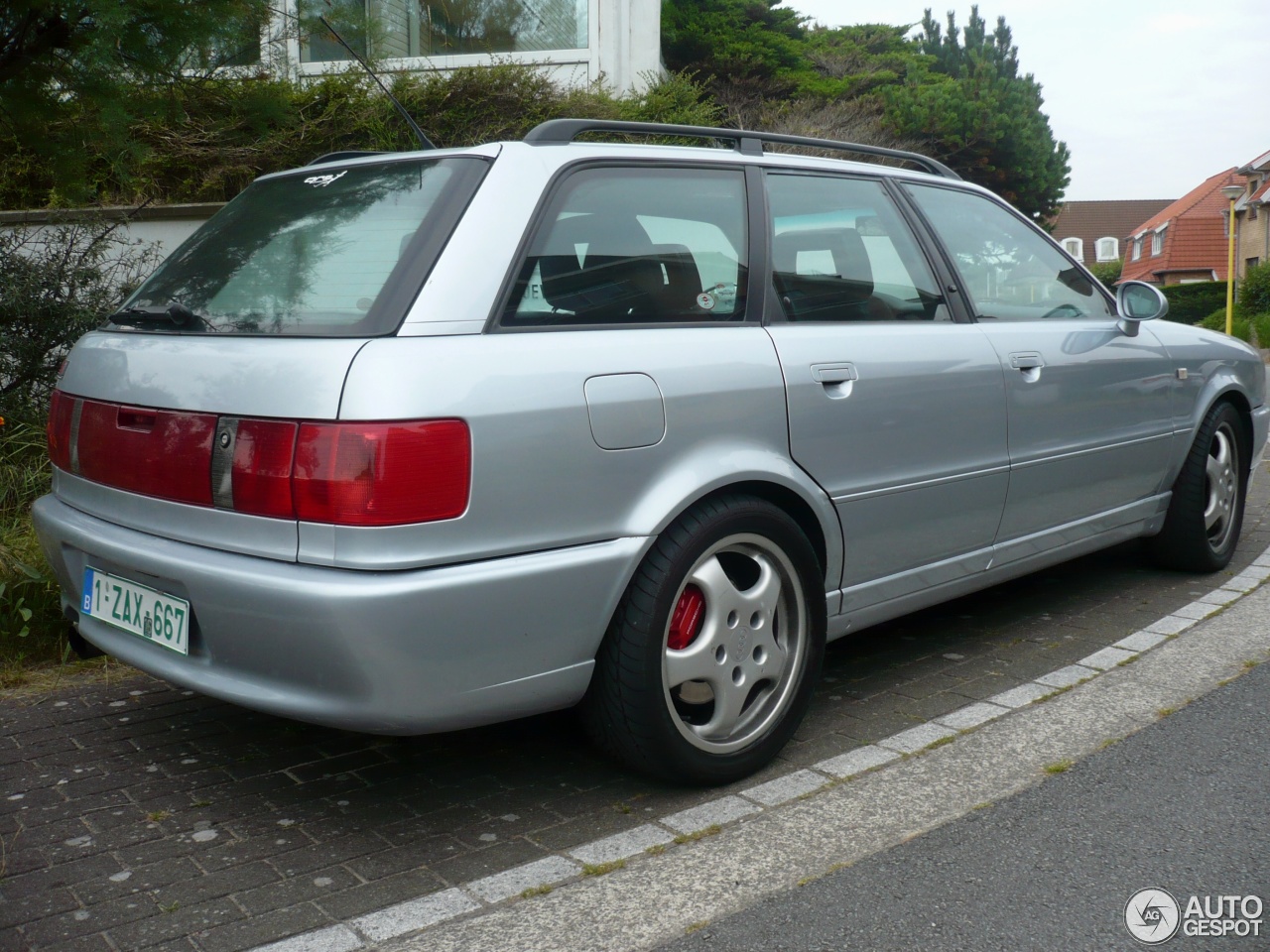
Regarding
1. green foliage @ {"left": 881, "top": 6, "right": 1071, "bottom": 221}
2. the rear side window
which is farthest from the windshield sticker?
green foliage @ {"left": 881, "top": 6, "right": 1071, "bottom": 221}

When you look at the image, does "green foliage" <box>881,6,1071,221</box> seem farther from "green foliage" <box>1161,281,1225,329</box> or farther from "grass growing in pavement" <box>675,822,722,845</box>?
"green foliage" <box>1161,281,1225,329</box>

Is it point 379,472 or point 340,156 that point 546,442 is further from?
point 340,156

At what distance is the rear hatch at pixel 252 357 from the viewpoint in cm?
255

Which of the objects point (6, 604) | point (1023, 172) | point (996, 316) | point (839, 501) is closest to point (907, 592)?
point (839, 501)

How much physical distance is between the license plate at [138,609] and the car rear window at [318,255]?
0.66 metres

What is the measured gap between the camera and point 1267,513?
6840 mm

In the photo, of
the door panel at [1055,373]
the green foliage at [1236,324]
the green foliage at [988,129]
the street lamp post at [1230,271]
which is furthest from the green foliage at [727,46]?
the green foliage at [1236,324]

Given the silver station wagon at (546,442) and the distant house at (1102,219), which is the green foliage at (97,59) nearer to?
the silver station wagon at (546,442)

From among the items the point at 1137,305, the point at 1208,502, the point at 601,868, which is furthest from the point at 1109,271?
the point at 601,868

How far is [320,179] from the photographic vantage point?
3301 millimetres

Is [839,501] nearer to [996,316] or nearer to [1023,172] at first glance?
[996,316]

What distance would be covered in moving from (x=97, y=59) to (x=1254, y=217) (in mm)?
46434

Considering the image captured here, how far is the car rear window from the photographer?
2.73 metres

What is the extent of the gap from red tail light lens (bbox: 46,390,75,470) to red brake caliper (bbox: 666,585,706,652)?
170 centimetres
